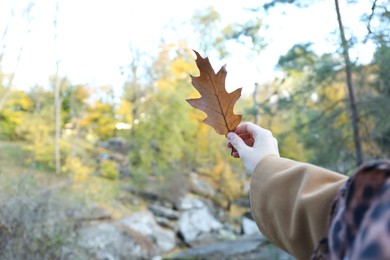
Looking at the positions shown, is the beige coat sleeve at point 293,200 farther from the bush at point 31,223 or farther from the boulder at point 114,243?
the boulder at point 114,243

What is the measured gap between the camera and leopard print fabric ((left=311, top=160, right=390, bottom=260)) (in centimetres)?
37

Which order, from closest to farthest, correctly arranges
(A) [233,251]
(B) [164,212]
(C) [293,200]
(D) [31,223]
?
1. (C) [293,200]
2. (D) [31,223]
3. (A) [233,251]
4. (B) [164,212]

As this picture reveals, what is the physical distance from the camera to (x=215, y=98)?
3.04ft

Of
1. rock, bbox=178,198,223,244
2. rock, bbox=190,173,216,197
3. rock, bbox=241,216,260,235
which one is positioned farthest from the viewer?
rock, bbox=190,173,216,197

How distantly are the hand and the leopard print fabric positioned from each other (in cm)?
35

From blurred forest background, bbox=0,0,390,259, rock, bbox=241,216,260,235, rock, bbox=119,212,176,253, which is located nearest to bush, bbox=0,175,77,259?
blurred forest background, bbox=0,0,390,259

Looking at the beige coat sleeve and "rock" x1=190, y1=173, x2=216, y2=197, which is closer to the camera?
the beige coat sleeve

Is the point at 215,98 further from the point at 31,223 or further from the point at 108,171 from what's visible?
the point at 108,171

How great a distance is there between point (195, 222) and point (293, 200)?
14.5m

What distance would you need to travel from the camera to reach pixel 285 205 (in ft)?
2.28

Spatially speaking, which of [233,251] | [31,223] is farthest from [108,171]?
[31,223]

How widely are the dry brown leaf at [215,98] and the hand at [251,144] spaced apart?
3cm

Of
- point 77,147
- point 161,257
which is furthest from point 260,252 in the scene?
point 77,147

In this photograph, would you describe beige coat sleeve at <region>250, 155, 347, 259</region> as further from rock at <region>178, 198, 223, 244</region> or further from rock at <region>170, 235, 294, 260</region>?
rock at <region>178, 198, 223, 244</region>
